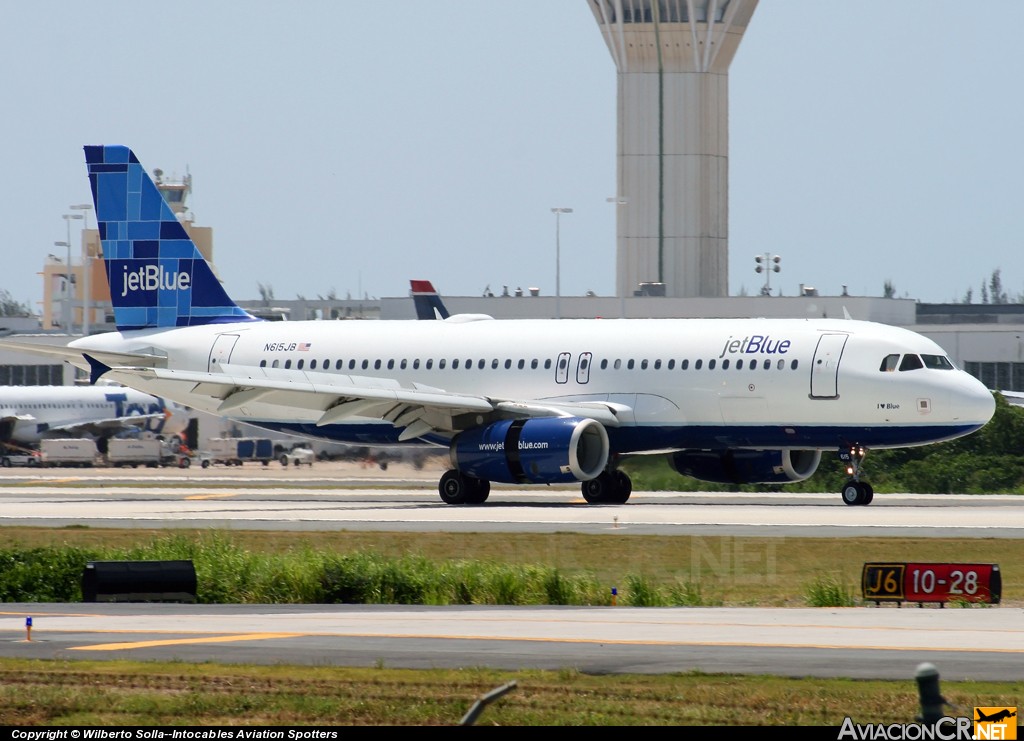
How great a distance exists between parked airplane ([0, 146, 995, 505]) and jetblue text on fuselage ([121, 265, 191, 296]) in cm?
5

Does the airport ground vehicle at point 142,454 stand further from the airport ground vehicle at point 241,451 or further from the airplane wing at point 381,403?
the airplane wing at point 381,403

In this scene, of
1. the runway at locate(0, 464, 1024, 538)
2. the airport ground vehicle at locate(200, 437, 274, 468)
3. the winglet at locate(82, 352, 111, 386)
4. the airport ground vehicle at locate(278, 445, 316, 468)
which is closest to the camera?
the runway at locate(0, 464, 1024, 538)

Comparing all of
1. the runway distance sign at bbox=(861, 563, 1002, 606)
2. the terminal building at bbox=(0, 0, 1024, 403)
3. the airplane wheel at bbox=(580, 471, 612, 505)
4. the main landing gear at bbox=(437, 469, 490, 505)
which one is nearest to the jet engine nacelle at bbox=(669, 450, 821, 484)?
the airplane wheel at bbox=(580, 471, 612, 505)

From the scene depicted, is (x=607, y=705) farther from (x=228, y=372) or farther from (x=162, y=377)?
(x=228, y=372)

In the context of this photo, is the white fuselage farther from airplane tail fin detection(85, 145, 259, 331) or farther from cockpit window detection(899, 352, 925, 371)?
airplane tail fin detection(85, 145, 259, 331)

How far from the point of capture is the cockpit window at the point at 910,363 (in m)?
40.0

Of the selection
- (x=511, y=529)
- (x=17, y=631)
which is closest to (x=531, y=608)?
(x=17, y=631)

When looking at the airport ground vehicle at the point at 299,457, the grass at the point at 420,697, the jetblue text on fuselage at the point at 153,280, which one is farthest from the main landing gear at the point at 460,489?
the airport ground vehicle at the point at 299,457

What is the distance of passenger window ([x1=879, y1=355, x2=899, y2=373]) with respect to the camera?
40.0 m

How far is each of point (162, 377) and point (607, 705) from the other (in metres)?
29.6

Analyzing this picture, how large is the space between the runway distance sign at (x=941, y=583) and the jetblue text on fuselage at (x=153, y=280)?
103 feet

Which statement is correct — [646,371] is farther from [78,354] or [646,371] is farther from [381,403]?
[78,354]

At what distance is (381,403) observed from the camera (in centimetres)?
4253

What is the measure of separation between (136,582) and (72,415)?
61.6 m
